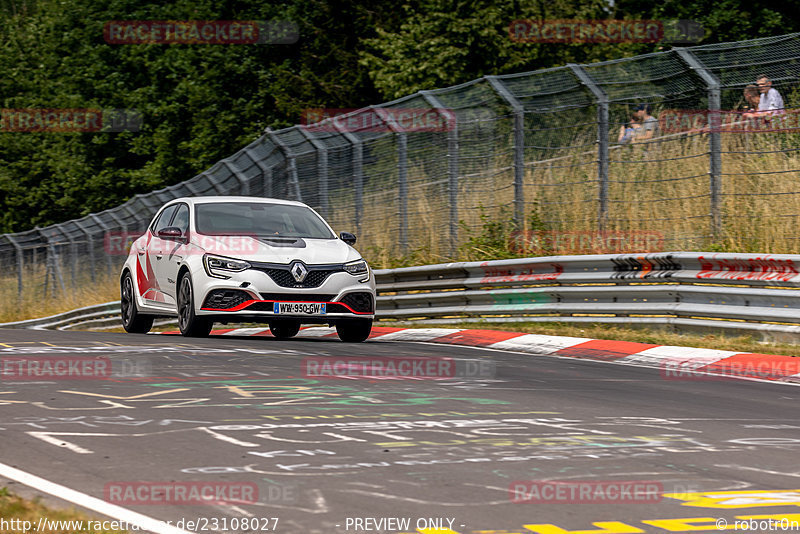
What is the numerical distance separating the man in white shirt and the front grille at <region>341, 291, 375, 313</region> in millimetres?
5005

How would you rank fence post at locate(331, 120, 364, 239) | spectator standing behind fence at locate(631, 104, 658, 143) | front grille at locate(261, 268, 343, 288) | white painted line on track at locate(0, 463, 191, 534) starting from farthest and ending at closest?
fence post at locate(331, 120, 364, 239), spectator standing behind fence at locate(631, 104, 658, 143), front grille at locate(261, 268, 343, 288), white painted line on track at locate(0, 463, 191, 534)

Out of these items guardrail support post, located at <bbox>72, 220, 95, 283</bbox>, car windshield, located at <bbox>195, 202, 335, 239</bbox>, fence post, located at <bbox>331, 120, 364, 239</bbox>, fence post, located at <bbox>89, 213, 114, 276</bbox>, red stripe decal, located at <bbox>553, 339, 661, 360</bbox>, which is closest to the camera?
red stripe decal, located at <bbox>553, 339, 661, 360</bbox>

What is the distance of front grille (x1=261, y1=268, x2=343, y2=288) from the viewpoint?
41.9 feet

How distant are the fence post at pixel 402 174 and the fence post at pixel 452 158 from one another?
88 cm

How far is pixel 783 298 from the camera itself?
37.6ft

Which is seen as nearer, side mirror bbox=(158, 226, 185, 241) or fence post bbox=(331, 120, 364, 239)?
side mirror bbox=(158, 226, 185, 241)

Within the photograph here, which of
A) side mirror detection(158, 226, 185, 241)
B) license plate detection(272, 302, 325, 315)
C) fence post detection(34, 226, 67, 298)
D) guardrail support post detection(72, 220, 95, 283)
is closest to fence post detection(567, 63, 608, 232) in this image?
license plate detection(272, 302, 325, 315)

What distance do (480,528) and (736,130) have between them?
10.4 metres

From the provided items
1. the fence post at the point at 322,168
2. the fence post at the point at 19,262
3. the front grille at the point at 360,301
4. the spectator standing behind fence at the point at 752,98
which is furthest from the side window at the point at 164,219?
the fence post at the point at 19,262

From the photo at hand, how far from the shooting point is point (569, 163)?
15.9 metres

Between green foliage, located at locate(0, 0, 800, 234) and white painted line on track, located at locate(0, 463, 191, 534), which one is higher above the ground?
green foliage, located at locate(0, 0, 800, 234)

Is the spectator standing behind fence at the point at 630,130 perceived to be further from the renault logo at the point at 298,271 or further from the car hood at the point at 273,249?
the renault logo at the point at 298,271

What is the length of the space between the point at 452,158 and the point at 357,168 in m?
2.41

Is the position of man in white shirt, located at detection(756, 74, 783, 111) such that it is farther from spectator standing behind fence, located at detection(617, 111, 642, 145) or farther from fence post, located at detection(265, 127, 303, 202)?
fence post, located at detection(265, 127, 303, 202)
